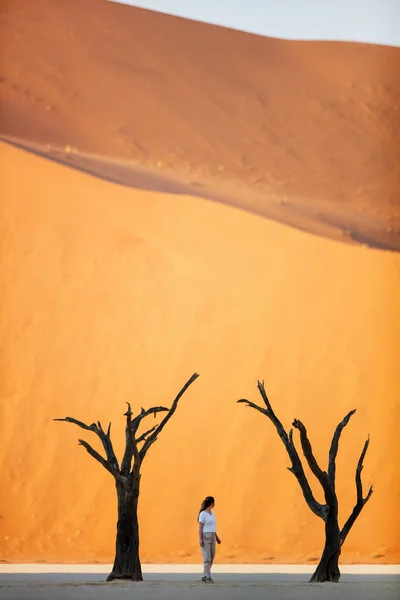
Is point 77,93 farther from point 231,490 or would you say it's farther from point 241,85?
point 231,490

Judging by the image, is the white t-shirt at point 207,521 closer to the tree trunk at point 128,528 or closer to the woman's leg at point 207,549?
the woman's leg at point 207,549

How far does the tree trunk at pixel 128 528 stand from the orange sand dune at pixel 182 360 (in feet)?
12.2

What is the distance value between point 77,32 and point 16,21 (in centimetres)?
92

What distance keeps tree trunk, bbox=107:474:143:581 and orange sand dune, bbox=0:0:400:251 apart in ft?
23.8

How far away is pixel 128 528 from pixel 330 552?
1.83 m

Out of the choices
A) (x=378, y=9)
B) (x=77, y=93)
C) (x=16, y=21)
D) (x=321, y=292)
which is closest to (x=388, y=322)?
(x=321, y=292)

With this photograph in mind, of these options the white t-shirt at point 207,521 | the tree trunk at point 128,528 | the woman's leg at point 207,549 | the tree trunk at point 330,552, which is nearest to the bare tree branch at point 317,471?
the tree trunk at point 330,552

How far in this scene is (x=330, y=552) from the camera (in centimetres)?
1062

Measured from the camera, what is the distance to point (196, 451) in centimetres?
1524

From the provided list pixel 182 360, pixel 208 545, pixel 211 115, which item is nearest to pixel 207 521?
pixel 208 545

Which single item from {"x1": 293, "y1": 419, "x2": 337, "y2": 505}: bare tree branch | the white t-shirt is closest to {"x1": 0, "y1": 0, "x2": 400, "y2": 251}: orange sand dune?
{"x1": 293, "y1": 419, "x2": 337, "y2": 505}: bare tree branch

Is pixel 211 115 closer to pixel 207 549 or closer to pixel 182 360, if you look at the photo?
pixel 182 360

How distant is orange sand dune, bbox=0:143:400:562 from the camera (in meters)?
14.7

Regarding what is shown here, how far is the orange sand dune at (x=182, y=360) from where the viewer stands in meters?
14.7
